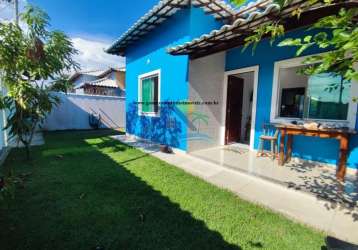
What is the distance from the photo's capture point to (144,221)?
2.49 m

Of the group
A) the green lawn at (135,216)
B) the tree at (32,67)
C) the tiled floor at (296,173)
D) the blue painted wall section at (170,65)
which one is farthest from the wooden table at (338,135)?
the tree at (32,67)

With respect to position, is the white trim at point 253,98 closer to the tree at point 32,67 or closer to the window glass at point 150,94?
the window glass at point 150,94

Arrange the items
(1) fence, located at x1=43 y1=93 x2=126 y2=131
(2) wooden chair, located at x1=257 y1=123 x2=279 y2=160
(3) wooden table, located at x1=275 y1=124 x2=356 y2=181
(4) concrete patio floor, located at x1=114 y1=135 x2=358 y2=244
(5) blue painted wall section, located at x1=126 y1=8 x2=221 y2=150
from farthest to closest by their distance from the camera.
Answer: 1. (1) fence, located at x1=43 y1=93 x2=126 y2=131
2. (5) blue painted wall section, located at x1=126 y1=8 x2=221 y2=150
3. (2) wooden chair, located at x1=257 y1=123 x2=279 y2=160
4. (3) wooden table, located at x1=275 y1=124 x2=356 y2=181
5. (4) concrete patio floor, located at x1=114 y1=135 x2=358 y2=244

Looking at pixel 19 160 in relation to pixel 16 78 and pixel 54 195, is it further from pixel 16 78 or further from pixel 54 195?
pixel 54 195

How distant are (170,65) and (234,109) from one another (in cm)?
276

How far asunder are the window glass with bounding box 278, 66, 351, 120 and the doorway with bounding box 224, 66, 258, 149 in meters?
1.04

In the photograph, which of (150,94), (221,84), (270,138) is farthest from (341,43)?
(150,94)

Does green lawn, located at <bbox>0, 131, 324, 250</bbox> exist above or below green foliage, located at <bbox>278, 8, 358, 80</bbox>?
below

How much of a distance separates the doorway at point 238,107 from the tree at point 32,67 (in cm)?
494

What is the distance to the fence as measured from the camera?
11219 mm

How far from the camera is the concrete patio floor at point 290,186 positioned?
2621 millimetres

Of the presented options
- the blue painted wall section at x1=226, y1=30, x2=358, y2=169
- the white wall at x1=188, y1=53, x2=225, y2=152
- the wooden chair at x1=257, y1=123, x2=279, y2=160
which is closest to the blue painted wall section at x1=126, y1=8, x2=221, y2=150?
the white wall at x1=188, y1=53, x2=225, y2=152

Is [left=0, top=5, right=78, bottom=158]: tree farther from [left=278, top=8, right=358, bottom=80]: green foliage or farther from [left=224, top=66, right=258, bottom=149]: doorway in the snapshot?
[left=278, top=8, right=358, bottom=80]: green foliage

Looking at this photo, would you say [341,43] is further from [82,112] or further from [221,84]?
[82,112]
